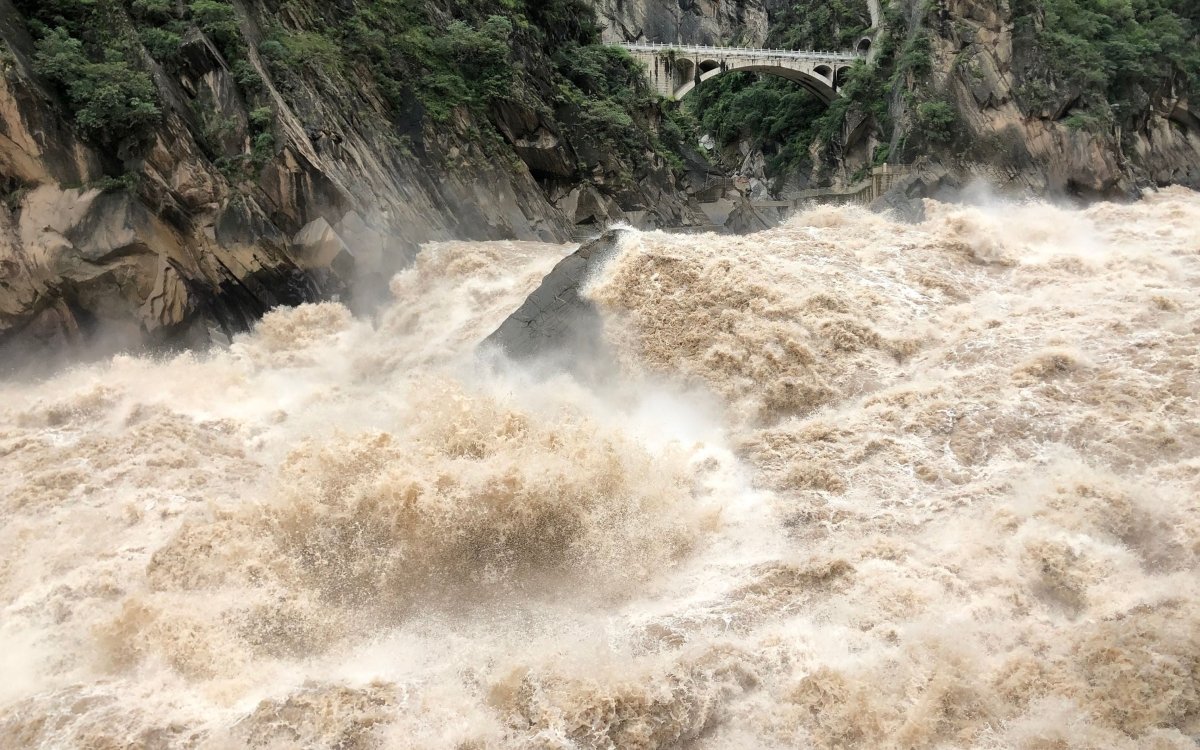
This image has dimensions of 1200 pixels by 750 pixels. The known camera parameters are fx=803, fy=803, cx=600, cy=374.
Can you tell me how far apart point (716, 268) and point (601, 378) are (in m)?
2.65

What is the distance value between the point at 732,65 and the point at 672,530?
39940 mm

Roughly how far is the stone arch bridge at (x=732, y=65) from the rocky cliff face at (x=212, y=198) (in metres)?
21.8

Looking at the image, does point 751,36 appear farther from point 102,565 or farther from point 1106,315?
point 102,565

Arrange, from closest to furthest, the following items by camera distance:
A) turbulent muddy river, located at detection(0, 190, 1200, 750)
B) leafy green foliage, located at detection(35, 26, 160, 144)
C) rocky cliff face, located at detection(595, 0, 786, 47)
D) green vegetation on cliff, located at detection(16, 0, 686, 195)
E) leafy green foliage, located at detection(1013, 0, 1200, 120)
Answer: turbulent muddy river, located at detection(0, 190, 1200, 750), leafy green foliage, located at detection(35, 26, 160, 144), green vegetation on cliff, located at detection(16, 0, 686, 195), leafy green foliage, located at detection(1013, 0, 1200, 120), rocky cliff face, located at detection(595, 0, 786, 47)

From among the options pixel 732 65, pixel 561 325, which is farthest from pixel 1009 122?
pixel 561 325

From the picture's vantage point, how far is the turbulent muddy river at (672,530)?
17.7 ft

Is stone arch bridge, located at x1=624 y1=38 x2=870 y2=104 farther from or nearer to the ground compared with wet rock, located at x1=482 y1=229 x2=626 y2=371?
farther from the ground

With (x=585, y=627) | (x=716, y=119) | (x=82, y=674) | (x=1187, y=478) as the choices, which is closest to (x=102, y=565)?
(x=82, y=674)

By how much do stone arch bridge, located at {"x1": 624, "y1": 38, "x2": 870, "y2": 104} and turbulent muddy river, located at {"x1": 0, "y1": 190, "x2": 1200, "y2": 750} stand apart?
30802 mm

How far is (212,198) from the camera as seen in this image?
15.3 meters

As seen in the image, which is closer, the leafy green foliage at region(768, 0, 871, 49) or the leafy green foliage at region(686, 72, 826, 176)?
the leafy green foliage at region(768, 0, 871, 49)

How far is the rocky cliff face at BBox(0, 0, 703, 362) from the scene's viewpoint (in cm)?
1332

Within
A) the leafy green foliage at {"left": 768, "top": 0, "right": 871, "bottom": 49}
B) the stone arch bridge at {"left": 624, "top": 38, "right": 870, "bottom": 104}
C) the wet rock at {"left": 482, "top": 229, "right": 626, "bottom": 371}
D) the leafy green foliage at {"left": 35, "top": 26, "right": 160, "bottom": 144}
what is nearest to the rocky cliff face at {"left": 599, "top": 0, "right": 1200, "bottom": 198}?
the stone arch bridge at {"left": 624, "top": 38, "right": 870, "bottom": 104}

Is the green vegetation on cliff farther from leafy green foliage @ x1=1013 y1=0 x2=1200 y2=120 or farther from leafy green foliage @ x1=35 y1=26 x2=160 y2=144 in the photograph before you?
leafy green foliage @ x1=1013 y1=0 x2=1200 y2=120
